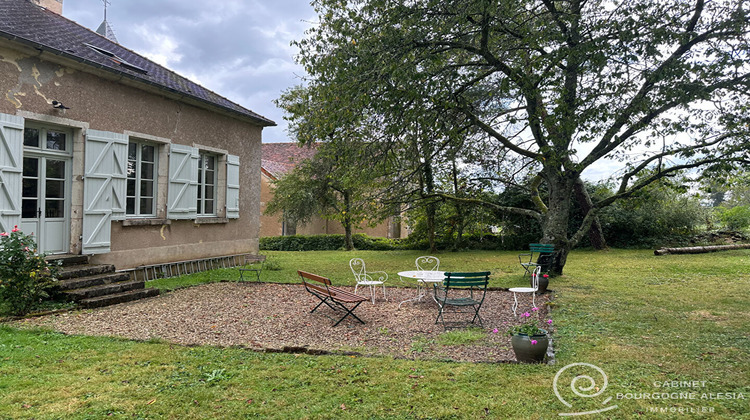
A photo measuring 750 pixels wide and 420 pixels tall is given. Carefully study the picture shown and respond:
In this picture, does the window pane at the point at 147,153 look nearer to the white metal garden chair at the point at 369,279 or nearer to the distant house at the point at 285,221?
the white metal garden chair at the point at 369,279

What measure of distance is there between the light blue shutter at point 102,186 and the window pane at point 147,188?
87 centimetres

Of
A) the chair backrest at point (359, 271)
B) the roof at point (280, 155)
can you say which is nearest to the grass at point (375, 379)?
the chair backrest at point (359, 271)

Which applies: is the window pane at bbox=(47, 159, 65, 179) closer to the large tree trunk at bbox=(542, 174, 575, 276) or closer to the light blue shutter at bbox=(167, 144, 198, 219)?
the light blue shutter at bbox=(167, 144, 198, 219)

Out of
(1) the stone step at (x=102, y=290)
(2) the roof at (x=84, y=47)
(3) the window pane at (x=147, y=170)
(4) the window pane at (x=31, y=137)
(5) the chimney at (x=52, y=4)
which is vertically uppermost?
(5) the chimney at (x=52, y=4)

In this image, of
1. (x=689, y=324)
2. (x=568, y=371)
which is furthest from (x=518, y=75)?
(x=568, y=371)

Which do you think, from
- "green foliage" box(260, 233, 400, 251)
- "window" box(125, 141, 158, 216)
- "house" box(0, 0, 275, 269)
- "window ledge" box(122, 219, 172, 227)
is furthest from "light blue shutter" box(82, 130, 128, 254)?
"green foliage" box(260, 233, 400, 251)

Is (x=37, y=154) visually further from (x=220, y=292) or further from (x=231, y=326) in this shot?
(x=231, y=326)

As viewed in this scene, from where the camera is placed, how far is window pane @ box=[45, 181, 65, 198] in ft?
26.2

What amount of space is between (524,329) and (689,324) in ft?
10.6

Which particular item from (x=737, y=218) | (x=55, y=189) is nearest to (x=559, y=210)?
(x=55, y=189)

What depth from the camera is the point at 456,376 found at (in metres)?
3.97

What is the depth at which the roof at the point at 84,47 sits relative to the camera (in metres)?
7.53

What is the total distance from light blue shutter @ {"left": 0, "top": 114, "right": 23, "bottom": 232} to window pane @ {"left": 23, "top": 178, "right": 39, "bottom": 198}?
0.42 meters

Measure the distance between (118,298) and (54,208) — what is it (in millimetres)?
2277
